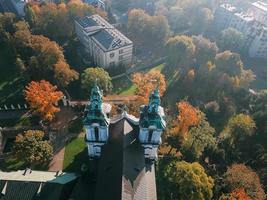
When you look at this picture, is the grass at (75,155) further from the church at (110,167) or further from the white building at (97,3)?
the white building at (97,3)

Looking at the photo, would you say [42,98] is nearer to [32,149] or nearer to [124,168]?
[32,149]

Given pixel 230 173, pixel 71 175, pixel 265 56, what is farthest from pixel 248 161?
pixel 265 56

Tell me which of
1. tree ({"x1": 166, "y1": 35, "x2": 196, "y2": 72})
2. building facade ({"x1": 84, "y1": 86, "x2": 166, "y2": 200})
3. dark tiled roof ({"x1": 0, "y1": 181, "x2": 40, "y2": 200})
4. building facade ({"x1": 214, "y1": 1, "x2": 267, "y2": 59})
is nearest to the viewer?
building facade ({"x1": 84, "y1": 86, "x2": 166, "y2": 200})

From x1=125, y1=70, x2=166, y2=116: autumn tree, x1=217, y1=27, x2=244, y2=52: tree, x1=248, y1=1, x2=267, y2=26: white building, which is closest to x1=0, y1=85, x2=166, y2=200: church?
x1=125, y1=70, x2=166, y2=116: autumn tree

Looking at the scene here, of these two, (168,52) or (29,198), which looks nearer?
(29,198)

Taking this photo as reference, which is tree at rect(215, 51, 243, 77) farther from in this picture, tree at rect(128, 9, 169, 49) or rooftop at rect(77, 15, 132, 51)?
rooftop at rect(77, 15, 132, 51)

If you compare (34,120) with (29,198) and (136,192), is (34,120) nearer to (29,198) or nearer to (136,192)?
(29,198)

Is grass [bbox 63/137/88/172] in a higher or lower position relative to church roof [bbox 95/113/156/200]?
lower
